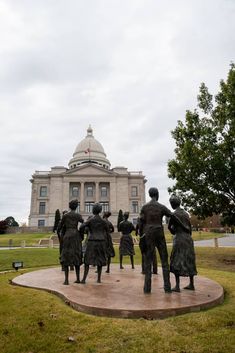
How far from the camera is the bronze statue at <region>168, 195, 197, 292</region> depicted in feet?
26.6

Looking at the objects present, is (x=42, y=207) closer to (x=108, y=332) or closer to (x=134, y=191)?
(x=134, y=191)

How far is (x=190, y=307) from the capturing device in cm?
655

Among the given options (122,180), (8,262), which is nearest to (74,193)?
(122,180)

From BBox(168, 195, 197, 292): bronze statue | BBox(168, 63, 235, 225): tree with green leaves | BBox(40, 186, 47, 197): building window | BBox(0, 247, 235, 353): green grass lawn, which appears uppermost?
BBox(40, 186, 47, 197): building window

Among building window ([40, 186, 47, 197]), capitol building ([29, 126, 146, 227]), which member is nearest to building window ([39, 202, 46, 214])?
capitol building ([29, 126, 146, 227])

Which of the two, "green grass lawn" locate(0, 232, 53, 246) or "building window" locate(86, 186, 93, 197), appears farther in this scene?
"building window" locate(86, 186, 93, 197)

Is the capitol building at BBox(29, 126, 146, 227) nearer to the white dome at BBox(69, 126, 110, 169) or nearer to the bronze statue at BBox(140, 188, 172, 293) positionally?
the white dome at BBox(69, 126, 110, 169)

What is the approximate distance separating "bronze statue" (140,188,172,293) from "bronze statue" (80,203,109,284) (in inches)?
62.9

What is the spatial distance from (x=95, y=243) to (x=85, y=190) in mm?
75191

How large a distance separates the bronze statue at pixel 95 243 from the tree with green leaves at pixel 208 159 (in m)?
10.7

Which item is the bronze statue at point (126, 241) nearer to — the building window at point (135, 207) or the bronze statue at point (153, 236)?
the bronze statue at point (153, 236)

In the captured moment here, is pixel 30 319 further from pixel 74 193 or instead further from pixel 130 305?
pixel 74 193

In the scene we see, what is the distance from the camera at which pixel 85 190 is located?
276ft

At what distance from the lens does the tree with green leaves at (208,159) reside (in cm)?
1831
